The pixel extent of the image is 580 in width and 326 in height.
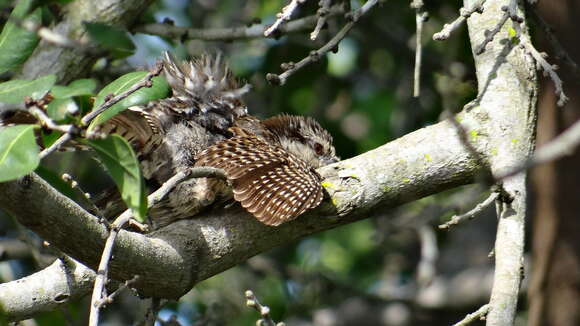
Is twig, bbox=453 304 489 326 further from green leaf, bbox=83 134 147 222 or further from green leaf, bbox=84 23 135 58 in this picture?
green leaf, bbox=84 23 135 58

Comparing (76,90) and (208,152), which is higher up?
(76,90)

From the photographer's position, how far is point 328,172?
11.3 ft

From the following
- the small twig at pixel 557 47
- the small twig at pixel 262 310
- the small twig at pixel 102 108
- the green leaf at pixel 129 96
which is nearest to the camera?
the small twig at pixel 102 108

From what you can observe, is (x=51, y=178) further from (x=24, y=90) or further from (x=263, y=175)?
(x=24, y=90)

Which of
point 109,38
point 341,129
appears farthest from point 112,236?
point 341,129

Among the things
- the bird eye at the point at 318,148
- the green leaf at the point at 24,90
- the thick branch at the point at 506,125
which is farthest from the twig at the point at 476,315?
the bird eye at the point at 318,148

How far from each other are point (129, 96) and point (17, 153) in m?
0.50

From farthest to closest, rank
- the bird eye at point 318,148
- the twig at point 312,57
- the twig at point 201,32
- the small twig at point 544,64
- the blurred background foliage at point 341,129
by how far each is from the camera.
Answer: the blurred background foliage at point 341,129, the bird eye at point 318,148, the twig at point 201,32, the small twig at point 544,64, the twig at point 312,57

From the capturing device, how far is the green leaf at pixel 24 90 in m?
2.29

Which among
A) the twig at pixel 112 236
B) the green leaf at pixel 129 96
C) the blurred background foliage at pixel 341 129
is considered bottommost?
the blurred background foliage at pixel 341 129

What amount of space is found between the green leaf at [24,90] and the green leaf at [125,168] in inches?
9.7

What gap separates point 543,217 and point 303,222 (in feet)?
8.69

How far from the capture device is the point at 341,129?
18.5 ft

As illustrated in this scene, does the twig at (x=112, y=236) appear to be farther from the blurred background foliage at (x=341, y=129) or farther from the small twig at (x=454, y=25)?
the blurred background foliage at (x=341, y=129)
